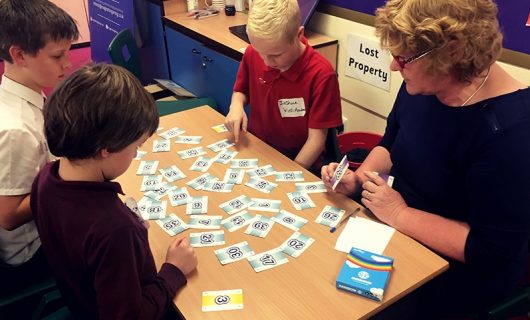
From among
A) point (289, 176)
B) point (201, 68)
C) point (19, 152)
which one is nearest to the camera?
point (19, 152)

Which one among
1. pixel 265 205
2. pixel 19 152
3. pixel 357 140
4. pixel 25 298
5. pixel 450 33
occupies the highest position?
pixel 450 33

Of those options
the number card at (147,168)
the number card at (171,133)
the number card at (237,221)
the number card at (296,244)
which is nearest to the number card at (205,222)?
the number card at (237,221)

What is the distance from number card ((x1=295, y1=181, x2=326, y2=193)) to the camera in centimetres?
164

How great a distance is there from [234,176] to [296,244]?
0.46m

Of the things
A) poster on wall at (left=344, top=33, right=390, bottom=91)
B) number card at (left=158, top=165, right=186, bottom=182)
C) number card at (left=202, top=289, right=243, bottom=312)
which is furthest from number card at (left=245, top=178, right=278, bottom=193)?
poster on wall at (left=344, top=33, right=390, bottom=91)

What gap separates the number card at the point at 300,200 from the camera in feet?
5.11

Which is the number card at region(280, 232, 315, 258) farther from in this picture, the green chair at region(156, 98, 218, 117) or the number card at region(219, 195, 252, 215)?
the green chair at region(156, 98, 218, 117)

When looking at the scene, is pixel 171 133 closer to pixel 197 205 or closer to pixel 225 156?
pixel 225 156

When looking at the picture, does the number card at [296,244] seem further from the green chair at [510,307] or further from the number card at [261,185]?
the green chair at [510,307]

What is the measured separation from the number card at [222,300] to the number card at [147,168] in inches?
27.4

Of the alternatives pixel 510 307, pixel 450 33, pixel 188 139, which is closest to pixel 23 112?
pixel 188 139

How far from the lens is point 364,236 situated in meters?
1.41

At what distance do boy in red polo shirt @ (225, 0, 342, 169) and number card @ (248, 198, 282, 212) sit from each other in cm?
46

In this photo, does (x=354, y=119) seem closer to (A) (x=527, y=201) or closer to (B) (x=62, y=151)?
(A) (x=527, y=201)
